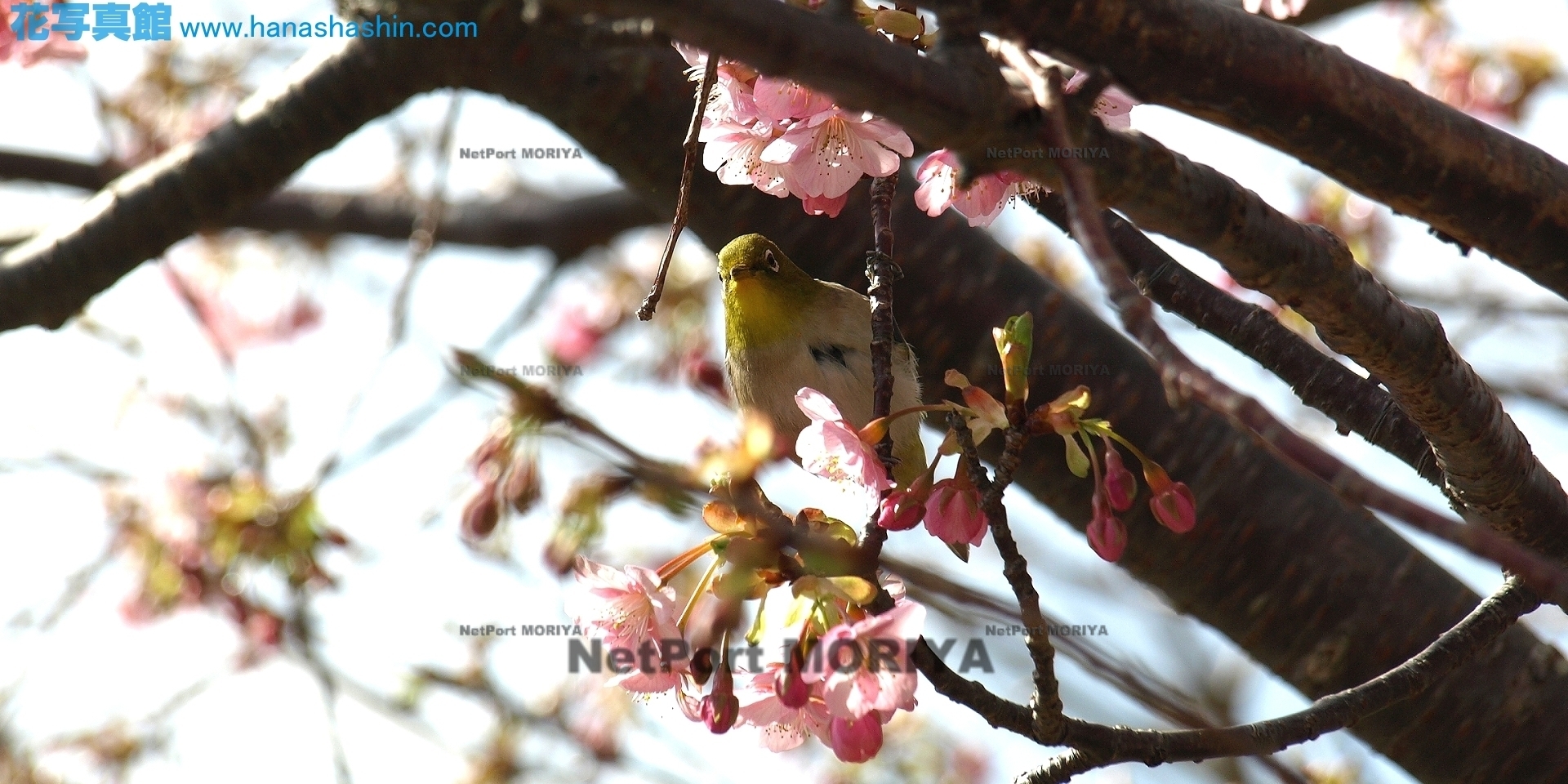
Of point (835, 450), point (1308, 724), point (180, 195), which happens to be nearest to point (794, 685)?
point (835, 450)

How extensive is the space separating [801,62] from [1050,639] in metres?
0.74

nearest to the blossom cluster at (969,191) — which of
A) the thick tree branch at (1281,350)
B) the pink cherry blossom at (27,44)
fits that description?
the thick tree branch at (1281,350)

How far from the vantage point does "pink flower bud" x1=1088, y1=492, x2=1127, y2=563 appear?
1.61m

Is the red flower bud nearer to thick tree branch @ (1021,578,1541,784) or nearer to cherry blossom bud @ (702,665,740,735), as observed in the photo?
cherry blossom bud @ (702,665,740,735)

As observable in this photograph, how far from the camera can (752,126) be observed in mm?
1883

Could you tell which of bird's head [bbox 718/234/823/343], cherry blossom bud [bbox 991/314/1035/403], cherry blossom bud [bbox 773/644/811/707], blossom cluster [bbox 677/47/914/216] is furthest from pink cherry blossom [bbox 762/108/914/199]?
bird's head [bbox 718/234/823/343]

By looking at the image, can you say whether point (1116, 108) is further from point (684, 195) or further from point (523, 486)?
point (523, 486)

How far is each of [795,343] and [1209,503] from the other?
→ 1.11 meters

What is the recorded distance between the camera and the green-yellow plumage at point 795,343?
9.78ft

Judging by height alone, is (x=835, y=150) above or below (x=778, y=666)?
above

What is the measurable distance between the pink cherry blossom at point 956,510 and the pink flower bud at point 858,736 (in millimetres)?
270

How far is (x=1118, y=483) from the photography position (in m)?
1.59

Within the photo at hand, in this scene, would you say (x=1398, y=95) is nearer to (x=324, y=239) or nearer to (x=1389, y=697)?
(x=1389, y=697)

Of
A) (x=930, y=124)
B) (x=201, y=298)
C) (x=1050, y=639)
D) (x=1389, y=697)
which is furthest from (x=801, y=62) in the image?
(x=201, y=298)
